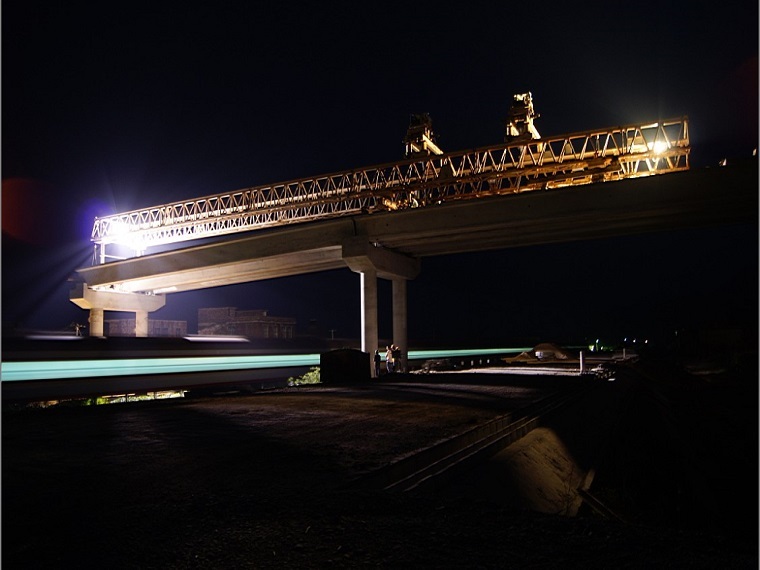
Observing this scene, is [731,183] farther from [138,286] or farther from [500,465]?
[138,286]

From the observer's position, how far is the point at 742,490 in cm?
1212

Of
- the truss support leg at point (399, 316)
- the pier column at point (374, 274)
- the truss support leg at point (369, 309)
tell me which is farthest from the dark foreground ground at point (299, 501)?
the truss support leg at point (399, 316)

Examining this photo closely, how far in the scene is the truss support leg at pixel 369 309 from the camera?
99.7ft

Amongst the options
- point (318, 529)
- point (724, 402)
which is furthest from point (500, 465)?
point (724, 402)

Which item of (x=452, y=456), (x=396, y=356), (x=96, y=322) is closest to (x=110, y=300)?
(x=96, y=322)

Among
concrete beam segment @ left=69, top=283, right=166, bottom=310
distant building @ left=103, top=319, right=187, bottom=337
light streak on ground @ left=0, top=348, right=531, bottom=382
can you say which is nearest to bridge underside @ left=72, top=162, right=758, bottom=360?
light streak on ground @ left=0, top=348, right=531, bottom=382

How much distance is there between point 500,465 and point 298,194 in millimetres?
31841

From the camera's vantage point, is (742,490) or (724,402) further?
(724,402)

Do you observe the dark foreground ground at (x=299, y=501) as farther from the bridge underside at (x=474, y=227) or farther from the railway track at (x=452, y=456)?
the bridge underside at (x=474, y=227)

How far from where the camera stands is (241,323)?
7462cm

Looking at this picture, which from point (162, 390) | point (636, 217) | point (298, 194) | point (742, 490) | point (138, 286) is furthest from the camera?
point (138, 286)

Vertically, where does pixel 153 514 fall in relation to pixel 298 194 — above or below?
below

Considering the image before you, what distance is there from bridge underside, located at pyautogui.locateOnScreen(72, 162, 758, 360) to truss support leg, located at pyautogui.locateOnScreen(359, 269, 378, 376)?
236 millimetres

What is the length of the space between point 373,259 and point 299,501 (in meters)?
24.5
